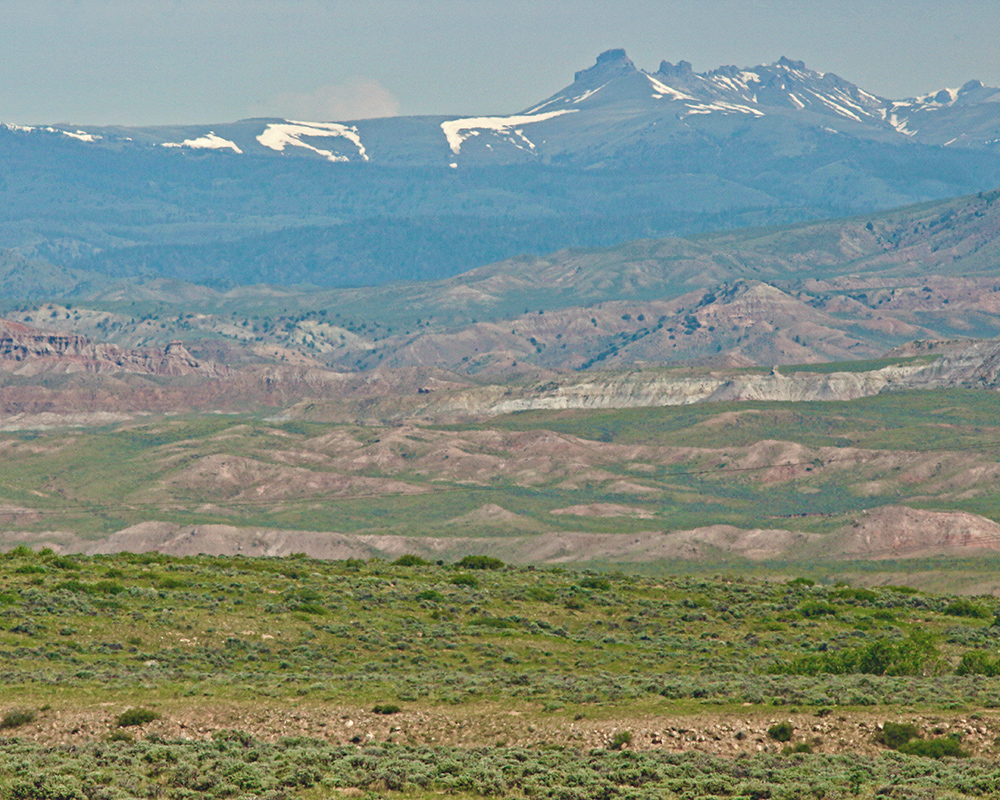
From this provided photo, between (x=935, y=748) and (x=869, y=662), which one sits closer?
(x=935, y=748)

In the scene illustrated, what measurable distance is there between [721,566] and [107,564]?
129 metres

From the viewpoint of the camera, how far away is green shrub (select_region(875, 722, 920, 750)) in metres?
39.4

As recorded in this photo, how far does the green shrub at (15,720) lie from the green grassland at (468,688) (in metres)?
0.06

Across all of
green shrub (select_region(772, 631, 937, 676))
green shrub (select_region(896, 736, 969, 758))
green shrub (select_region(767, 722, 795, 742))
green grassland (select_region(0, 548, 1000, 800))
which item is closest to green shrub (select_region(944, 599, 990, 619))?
green grassland (select_region(0, 548, 1000, 800))

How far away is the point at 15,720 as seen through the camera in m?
41.5

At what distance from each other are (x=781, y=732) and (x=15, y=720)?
22.5m

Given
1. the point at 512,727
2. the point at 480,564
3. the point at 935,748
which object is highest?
the point at 935,748

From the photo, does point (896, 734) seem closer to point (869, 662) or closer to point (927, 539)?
point (869, 662)

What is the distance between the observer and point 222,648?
56.1 metres

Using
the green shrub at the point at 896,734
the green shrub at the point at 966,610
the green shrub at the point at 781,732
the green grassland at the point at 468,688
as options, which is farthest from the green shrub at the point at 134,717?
the green shrub at the point at 966,610

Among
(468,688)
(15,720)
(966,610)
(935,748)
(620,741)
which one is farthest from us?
(966,610)

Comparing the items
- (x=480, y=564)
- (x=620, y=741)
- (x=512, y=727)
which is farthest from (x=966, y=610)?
(x=512, y=727)

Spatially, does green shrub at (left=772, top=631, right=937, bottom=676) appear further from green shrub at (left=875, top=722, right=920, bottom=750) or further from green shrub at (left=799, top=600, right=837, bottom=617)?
green shrub at (left=799, top=600, right=837, bottom=617)

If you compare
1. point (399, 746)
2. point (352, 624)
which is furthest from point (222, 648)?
point (399, 746)
